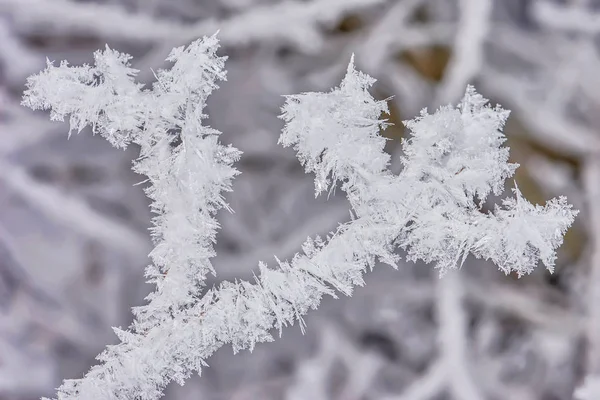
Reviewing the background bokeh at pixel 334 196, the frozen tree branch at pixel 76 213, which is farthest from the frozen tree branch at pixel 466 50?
the frozen tree branch at pixel 76 213

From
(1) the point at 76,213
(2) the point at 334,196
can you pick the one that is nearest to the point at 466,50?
(2) the point at 334,196

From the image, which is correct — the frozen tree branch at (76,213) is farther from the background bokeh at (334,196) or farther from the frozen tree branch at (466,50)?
the frozen tree branch at (466,50)

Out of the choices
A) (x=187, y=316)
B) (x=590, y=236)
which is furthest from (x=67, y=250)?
(x=590, y=236)

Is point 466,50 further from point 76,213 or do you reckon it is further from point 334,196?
point 76,213

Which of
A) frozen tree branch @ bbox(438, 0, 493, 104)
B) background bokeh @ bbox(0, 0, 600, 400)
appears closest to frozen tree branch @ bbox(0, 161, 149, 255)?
background bokeh @ bbox(0, 0, 600, 400)

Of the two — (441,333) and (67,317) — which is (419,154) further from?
(67,317)

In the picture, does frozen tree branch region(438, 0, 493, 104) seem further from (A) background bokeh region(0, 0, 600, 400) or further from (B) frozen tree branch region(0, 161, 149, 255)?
(B) frozen tree branch region(0, 161, 149, 255)
